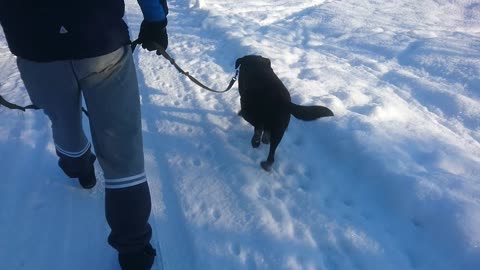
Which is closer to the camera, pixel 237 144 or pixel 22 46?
pixel 22 46

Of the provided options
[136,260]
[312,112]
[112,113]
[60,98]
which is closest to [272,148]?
[312,112]

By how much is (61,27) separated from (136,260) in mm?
1205

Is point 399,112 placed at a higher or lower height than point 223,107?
higher

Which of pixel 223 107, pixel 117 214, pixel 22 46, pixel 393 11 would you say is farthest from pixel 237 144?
pixel 393 11

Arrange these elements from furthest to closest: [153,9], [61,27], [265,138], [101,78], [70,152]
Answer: [265,138] < [70,152] < [153,9] < [101,78] < [61,27]

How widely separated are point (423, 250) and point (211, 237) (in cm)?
135

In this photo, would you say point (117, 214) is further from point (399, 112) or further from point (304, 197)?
point (399, 112)

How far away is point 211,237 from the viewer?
2188mm

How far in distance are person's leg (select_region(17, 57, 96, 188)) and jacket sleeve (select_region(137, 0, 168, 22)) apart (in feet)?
1.45

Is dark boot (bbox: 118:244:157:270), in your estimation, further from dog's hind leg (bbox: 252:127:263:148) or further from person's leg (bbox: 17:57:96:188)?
dog's hind leg (bbox: 252:127:263:148)

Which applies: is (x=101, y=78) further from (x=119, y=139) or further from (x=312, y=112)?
(x=312, y=112)

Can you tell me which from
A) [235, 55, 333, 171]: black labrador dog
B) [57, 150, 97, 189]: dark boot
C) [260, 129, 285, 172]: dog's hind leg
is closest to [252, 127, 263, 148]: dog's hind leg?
[235, 55, 333, 171]: black labrador dog

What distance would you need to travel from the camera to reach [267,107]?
109 inches

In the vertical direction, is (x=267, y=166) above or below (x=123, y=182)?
below
